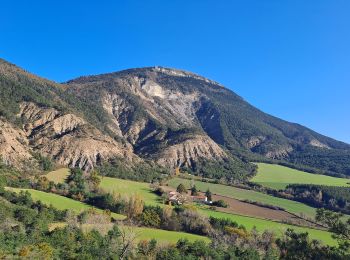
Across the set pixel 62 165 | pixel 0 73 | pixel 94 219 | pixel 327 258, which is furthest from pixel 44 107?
pixel 327 258

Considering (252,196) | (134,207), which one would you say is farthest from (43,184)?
(252,196)

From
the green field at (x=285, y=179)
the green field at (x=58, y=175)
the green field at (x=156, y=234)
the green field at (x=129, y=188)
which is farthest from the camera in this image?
the green field at (x=285, y=179)

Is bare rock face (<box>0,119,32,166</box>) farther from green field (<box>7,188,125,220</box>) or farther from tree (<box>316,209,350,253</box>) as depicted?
tree (<box>316,209,350,253</box>)

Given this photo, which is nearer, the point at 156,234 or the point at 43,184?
the point at 156,234

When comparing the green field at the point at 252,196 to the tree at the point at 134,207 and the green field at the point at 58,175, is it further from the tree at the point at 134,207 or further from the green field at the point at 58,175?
the tree at the point at 134,207

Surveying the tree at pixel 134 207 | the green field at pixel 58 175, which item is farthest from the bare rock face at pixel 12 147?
the tree at pixel 134 207

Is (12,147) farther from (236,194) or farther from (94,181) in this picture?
(236,194)
